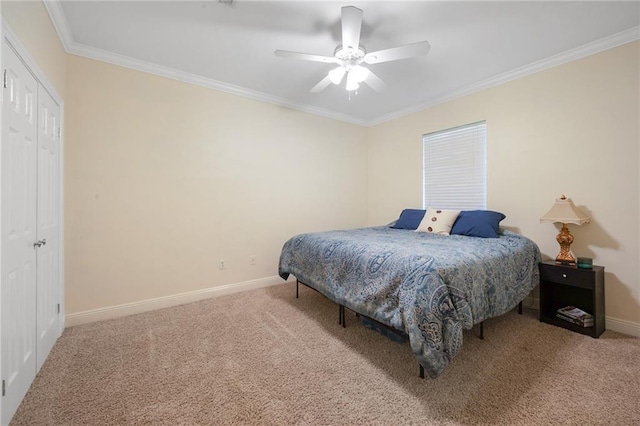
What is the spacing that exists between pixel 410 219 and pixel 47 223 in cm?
357

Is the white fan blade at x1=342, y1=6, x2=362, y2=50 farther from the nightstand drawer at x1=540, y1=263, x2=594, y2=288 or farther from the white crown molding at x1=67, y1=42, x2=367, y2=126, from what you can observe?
the nightstand drawer at x1=540, y1=263, x2=594, y2=288

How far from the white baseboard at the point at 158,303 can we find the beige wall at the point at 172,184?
0.18 ft

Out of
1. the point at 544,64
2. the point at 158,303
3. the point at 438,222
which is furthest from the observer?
the point at 438,222

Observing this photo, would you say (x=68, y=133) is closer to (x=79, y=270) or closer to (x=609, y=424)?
(x=79, y=270)

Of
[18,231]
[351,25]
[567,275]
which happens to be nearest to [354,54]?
[351,25]

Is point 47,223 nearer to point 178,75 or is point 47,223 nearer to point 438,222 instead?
point 178,75

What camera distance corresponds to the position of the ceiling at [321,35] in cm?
195

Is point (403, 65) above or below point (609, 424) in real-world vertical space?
above

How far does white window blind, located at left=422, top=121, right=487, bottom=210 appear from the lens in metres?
3.21

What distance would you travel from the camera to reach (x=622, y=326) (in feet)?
→ 7.38

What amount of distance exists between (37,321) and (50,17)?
219 centimetres

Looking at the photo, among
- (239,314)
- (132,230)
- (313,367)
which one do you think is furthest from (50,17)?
(313,367)

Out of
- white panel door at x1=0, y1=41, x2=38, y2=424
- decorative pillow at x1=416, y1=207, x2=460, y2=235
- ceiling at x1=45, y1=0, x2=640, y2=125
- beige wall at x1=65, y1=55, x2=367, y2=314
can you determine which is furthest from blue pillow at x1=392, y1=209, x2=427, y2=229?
white panel door at x1=0, y1=41, x2=38, y2=424

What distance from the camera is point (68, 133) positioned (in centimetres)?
234
